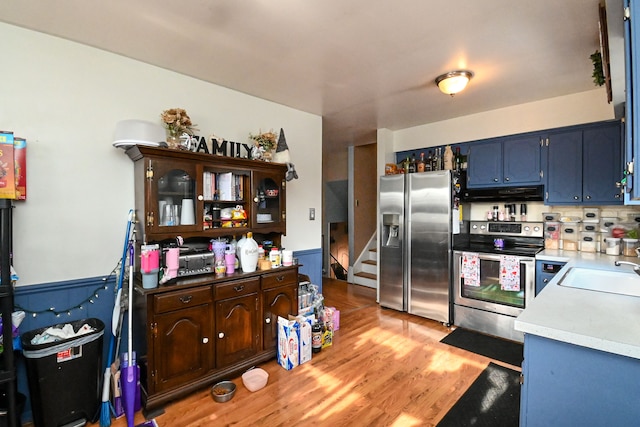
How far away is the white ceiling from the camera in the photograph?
1.76 metres

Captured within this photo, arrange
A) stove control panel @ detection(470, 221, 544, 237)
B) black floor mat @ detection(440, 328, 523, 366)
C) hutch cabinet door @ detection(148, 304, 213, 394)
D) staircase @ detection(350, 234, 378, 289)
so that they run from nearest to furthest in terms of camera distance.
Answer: hutch cabinet door @ detection(148, 304, 213, 394) < black floor mat @ detection(440, 328, 523, 366) < stove control panel @ detection(470, 221, 544, 237) < staircase @ detection(350, 234, 378, 289)

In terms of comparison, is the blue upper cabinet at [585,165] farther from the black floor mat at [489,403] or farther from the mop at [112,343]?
the mop at [112,343]

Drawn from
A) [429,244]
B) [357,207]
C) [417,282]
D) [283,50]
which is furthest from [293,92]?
[357,207]

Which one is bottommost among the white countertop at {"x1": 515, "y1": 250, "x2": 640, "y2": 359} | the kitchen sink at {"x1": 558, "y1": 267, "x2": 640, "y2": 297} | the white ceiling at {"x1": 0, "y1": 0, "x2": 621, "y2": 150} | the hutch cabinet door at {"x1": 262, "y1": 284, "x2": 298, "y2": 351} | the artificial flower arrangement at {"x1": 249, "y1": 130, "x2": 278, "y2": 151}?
the hutch cabinet door at {"x1": 262, "y1": 284, "x2": 298, "y2": 351}

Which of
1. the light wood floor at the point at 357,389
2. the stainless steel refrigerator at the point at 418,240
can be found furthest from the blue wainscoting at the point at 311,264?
the stainless steel refrigerator at the point at 418,240

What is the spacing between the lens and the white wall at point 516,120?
2941 millimetres

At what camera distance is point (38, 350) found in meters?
1.71

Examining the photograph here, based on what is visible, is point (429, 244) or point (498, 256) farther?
point (429, 244)

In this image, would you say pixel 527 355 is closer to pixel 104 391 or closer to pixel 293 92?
pixel 104 391

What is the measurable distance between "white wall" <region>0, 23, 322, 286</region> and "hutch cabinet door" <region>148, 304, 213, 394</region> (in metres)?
0.70

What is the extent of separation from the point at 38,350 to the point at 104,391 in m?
0.47

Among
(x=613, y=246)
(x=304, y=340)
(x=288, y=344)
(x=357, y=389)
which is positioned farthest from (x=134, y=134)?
(x=613, y=246)

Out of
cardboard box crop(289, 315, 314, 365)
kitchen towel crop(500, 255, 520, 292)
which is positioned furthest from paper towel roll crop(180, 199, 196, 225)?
kitchen towel crop(500, 255, 520, 292)

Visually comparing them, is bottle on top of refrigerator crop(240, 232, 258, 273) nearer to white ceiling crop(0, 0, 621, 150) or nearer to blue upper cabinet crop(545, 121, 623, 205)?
white ceiling crop(0, 0, 621, 150)
